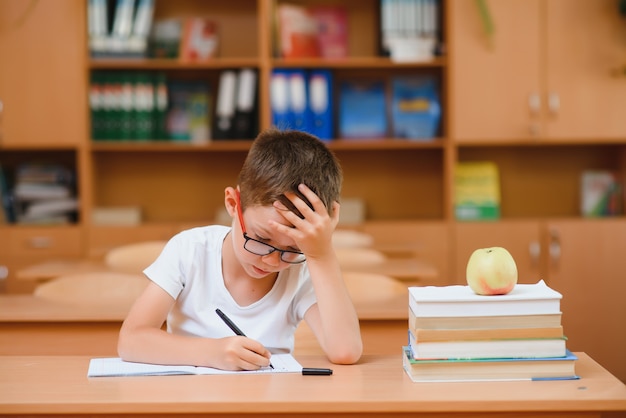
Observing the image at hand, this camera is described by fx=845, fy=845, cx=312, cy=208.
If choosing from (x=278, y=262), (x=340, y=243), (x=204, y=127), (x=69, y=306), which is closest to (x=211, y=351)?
(x=278, y=262)

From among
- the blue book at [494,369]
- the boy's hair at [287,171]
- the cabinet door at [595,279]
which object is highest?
the boy's hair at [287,171]

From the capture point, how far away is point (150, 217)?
484 cm

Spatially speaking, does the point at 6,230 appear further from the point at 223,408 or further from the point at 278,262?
the point at 223,408

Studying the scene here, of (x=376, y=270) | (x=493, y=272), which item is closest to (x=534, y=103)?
(x=376, y=270)

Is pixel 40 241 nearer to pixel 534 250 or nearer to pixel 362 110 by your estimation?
pixel 362 110

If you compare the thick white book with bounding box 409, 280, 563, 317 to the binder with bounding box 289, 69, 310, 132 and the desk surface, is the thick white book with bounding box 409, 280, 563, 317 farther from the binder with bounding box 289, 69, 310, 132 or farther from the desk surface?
the binder with bounding box 289, 69, 310, 132

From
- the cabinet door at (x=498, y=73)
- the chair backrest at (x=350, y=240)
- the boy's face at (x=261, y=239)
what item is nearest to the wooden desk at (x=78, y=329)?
the boy's face at (x=261, y=239)

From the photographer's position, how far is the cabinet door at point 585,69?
4.36 m

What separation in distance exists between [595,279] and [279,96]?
6.29ft

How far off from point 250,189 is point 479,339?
537mm

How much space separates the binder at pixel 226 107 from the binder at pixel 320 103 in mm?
406

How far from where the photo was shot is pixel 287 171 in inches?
64.8

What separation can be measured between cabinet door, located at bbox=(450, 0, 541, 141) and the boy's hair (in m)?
2.79

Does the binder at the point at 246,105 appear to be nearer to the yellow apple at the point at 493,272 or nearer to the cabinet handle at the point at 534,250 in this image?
the cabinet handle at the point at 534,250
